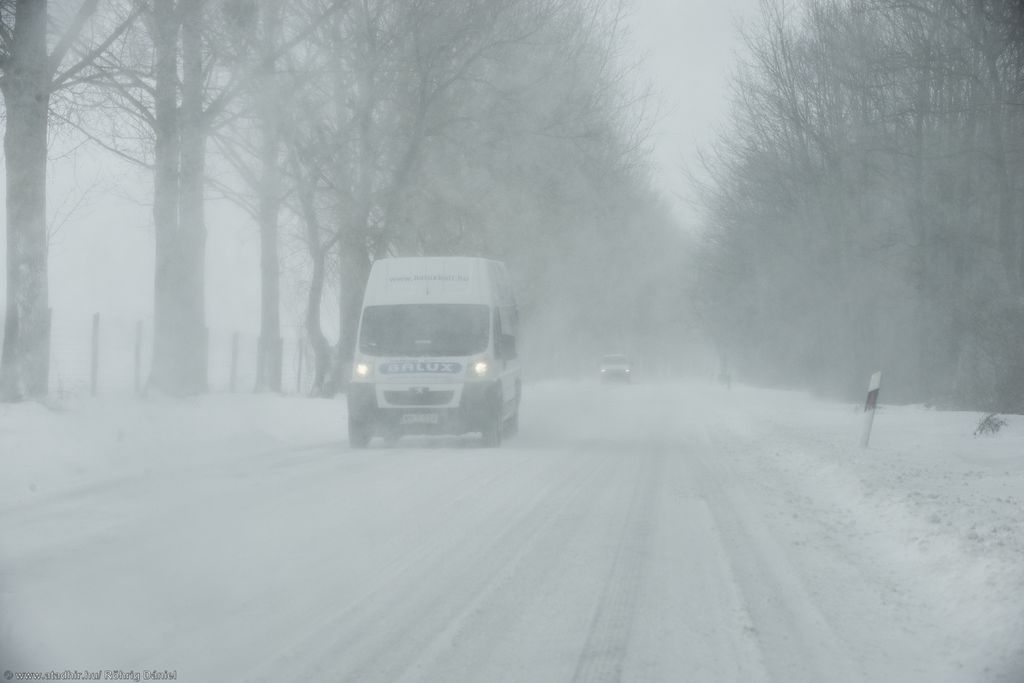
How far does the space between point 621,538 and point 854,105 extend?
28584 millimetres

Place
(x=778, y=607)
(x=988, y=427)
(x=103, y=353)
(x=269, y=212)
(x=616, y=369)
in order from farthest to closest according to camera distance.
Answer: (x=616, y=369) < (x=269, y=212) < (x=103, y=353) < (x=988, y=427) < (x=778, y=607)

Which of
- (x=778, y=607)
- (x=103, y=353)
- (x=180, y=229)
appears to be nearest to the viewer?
(x=778, y=607)

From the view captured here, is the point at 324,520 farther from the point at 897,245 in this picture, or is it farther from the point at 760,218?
the point at 760,218

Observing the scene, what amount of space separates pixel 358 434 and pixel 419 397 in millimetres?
1104

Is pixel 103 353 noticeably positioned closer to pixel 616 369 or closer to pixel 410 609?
pixel 410 609

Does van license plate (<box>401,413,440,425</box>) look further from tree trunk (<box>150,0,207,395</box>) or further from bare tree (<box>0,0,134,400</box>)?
tree trunk (<box>150,0,207,395</box>)

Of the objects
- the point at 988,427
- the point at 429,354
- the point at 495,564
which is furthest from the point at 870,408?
the point at 495,564

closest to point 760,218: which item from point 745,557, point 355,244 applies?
point 355,244

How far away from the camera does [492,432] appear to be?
17.4m

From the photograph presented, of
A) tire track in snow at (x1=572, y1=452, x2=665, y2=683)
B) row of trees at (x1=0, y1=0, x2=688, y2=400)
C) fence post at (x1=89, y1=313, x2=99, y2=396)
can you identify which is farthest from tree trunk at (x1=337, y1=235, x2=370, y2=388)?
tire track in snow at (x1=572, y1=452, x2=665, y2=683)

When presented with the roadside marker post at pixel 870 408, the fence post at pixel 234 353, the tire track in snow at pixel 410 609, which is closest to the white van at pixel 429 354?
the roadside marker post at pixel 870 408

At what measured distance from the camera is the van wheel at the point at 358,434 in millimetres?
17312

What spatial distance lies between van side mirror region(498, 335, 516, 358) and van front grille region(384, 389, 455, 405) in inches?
57.7

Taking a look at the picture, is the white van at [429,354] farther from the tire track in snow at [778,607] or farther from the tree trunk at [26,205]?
the tire track in snow at [778,607]
